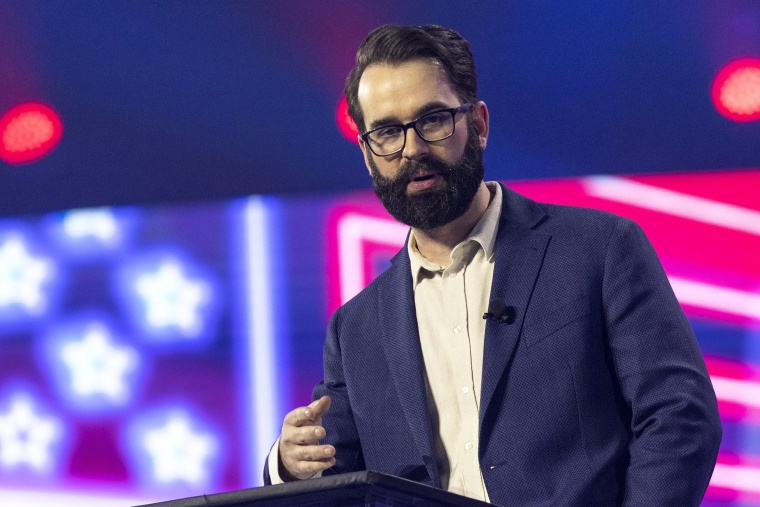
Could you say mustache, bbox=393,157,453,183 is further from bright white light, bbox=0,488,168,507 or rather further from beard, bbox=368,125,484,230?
bright white light, bbox=0,488,168,507

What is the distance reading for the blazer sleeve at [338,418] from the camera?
7.35 feet

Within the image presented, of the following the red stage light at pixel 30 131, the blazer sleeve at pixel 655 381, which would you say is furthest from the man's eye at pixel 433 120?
the red stage light at pixel 30 131

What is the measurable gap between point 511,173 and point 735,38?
767 millimetres

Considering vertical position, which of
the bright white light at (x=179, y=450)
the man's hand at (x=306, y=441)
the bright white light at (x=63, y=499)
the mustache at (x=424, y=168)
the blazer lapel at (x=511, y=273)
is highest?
the mustache at (x=424, y=168)

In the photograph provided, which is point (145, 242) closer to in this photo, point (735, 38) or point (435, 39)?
point (435, 39)

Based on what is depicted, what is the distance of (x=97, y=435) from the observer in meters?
3.52

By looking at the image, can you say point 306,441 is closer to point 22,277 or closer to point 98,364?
point 98,364

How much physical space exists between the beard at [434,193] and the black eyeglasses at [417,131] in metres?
0.04

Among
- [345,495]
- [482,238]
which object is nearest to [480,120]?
[482,238]

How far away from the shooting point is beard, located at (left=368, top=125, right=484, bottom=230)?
215 cm

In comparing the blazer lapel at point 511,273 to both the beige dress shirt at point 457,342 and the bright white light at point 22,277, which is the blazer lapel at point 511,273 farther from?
the bright white light at point 22,277

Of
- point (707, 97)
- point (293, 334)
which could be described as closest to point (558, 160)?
point (707, 97)

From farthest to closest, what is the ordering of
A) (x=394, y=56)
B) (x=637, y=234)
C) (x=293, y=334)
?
(x=293, y=334) < (x=394, y=56) < (x=637, y=234)

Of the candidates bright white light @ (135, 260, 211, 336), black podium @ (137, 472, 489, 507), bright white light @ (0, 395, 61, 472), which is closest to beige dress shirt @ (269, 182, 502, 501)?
black podium @ (137, 472, 489, 507)
